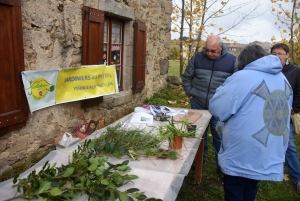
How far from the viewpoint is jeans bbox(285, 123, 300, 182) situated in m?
3.53

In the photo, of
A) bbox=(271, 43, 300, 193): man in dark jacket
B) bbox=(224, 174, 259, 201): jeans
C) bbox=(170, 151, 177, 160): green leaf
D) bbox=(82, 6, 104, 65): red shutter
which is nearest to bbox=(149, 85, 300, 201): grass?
bbox=(271, 43, 300, 193): man in dark jacket

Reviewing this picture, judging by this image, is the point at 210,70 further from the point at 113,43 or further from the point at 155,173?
the point at 155,173

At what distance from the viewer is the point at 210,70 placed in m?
3.79

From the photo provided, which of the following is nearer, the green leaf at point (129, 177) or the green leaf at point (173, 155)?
the green leaf at point (129, 177)

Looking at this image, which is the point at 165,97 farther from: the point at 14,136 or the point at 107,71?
the point at 14,136

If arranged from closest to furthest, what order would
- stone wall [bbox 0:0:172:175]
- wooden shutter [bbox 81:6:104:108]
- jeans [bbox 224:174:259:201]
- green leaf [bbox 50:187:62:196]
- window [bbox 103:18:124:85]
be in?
green leaf [bbox 50:187:62:196]
jeans [bbox 224:174:259:201]
stone wall [bbox 0:0:172:175]
wooden shutter [bbox 81:6:104:108]
window [bbox 103:18:124:85]

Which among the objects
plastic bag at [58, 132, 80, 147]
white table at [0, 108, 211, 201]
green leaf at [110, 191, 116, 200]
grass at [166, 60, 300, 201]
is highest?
green leaf at [110, 191, 116, 200]

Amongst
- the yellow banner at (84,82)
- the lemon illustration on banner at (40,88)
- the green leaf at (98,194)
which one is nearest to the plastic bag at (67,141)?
the yellow banner at (84,82)

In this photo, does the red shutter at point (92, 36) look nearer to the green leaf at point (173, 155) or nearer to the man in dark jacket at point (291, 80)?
the green leaf at point (173, 155)

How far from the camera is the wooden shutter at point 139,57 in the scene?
5.36 metres

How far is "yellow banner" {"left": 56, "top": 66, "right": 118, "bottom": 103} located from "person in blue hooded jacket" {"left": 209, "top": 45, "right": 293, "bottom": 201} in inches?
81.6

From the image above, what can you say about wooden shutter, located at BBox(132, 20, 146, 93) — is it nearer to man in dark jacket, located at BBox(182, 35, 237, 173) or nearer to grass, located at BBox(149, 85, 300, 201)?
man in dark jacket, located at BBox(182, 35, 237, 173)

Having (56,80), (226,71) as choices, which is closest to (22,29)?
(56,80)

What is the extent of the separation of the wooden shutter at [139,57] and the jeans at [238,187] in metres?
3.43
